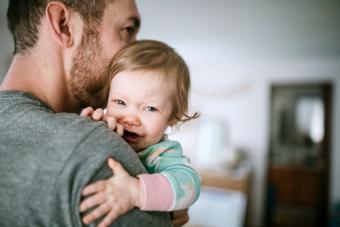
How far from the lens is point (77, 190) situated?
1.57 feet

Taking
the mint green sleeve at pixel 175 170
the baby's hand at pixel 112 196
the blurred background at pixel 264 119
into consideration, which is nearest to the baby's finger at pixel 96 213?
the baby's hand at pixel 112 196

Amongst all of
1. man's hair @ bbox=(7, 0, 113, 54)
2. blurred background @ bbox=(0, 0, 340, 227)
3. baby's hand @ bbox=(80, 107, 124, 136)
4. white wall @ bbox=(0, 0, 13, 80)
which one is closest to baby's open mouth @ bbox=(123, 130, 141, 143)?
baby's hand @ bbox=(80, 107, 124, 136)

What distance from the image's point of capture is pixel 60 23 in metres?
0.77

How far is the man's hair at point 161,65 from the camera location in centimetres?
82

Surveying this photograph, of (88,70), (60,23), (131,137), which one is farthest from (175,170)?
(60,23)

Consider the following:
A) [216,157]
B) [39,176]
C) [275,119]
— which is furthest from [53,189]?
[275,119]

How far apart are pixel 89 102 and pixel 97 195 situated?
498 mm

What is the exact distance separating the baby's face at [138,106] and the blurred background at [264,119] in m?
2.12

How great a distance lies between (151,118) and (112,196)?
1.05 feet

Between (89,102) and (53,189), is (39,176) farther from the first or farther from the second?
(89,102)

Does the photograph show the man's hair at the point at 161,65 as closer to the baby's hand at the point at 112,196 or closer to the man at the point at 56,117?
the man at the point at 56,117

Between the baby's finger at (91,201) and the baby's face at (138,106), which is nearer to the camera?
the baby's finger at (91,201)

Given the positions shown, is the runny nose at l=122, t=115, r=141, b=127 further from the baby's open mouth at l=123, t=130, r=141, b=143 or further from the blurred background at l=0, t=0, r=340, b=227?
the blurred background at l=0, t=0, r=340, b=227

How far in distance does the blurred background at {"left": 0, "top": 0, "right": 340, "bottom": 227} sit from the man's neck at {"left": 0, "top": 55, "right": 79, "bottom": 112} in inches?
83.6
